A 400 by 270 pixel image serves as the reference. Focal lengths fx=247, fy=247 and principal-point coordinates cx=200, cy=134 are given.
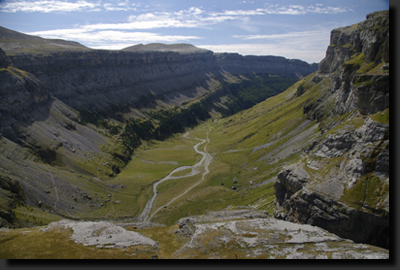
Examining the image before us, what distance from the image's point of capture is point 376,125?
165 feet

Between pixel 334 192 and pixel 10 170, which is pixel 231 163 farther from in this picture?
pixel 10 170

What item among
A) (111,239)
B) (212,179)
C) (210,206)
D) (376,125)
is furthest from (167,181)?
(376,125)

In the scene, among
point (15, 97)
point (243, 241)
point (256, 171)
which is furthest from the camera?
point (256, 171)

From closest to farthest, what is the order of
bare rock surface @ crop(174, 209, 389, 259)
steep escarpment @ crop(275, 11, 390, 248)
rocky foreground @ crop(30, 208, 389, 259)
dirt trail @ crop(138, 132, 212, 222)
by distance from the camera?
bare rock surface @ crop(174, 209, 389, 259) → rocky foreground @ crop(30, 208, 389, 259) → steep escarpment @ crop(275, 11, 390, 248) → dirt trail @ crop(138, 132, 212, 222)

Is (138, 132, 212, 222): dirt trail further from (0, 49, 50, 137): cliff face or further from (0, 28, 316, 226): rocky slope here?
(0, 49, 50, 137): cliff face

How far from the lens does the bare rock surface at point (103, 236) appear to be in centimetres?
4788

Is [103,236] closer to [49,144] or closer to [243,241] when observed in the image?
[243,241]

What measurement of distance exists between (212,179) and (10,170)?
253 ft

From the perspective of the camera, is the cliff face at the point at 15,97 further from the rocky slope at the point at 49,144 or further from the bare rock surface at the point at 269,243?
the bare rock surface at the point at 269,243

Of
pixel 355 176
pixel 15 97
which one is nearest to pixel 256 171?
pixel 355 176

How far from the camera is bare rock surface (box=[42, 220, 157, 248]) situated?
47875mm

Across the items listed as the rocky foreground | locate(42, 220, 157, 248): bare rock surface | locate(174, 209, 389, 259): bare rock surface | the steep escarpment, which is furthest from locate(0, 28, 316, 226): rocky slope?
the steep escarpment

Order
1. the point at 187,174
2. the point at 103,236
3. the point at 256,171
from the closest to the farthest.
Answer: the point at 103,236 → the point at 256,171 → the point at 187,174

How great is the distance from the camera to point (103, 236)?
49781 mm
